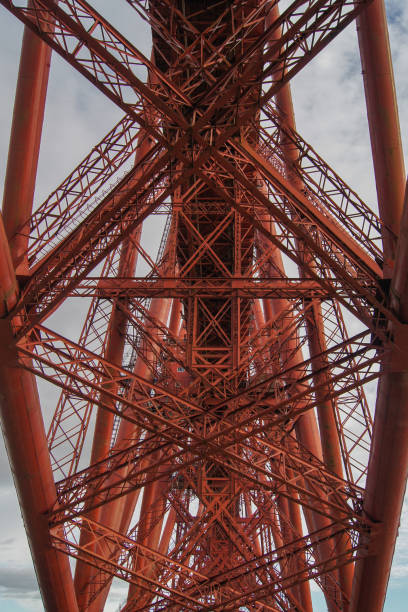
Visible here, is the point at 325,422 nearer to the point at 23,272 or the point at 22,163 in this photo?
the point at 23,272

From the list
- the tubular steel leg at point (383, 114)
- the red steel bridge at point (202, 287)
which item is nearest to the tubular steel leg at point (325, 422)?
the red steel bridge at point (202, 287)

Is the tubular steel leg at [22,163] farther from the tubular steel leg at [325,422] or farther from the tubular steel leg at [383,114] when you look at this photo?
the tubular steel leg at [383,114]

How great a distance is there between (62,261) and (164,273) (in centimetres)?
511

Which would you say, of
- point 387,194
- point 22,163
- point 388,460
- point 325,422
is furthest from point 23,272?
point 325,422

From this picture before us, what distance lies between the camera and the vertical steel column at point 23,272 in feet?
40.3

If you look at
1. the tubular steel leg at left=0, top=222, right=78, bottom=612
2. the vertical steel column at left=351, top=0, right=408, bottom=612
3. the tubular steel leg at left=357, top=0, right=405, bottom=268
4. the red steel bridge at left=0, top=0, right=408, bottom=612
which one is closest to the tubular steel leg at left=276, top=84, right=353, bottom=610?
the red steel bridge at left=0, top=0, right=408, bottom=612

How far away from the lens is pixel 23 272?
41.1ft

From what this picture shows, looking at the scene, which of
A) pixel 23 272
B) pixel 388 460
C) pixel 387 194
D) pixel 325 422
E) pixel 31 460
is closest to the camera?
pixel 387 194

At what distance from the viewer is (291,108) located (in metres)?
18.6

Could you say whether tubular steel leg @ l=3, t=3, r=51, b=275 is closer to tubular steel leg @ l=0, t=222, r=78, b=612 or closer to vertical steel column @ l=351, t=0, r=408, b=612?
tubular steel leg @ l=0, t=222, r=78, b=612

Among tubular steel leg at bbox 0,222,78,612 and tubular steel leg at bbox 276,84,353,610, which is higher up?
tubular steel leg at bbox 276,84,353,610

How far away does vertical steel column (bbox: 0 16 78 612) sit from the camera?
483 inches

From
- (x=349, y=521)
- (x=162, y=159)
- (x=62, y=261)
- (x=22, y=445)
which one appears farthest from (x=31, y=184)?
(x=349, y=521)

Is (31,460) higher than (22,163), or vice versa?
(22,163)
